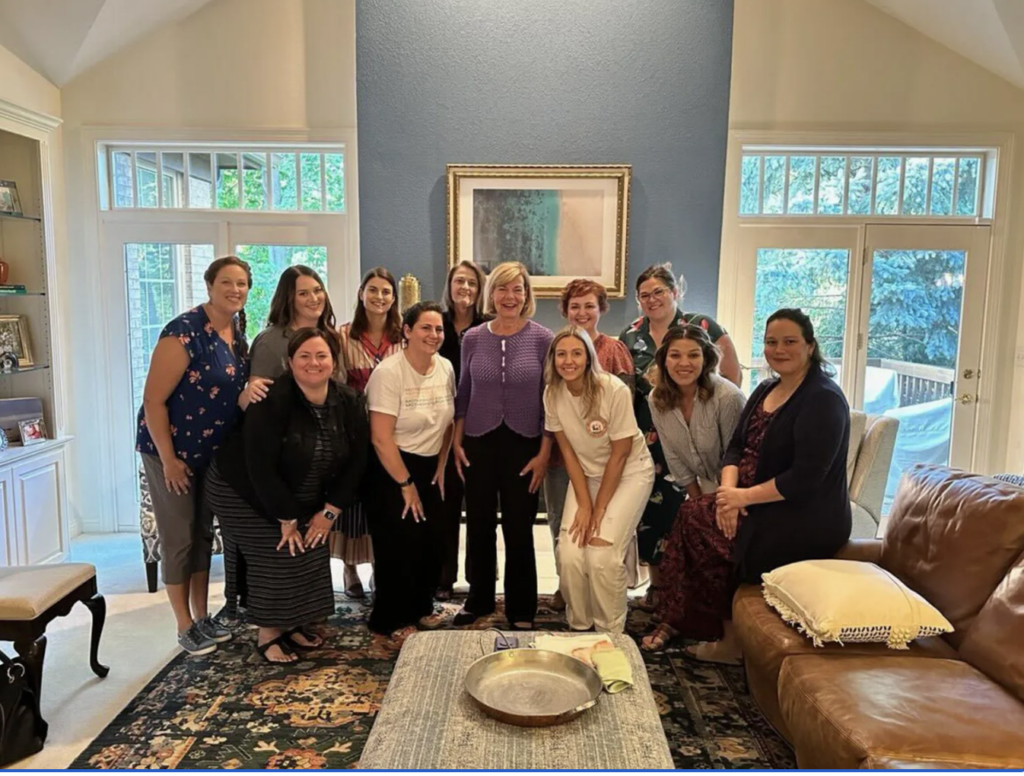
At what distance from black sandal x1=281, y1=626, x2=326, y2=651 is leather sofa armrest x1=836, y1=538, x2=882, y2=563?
6.25 feet

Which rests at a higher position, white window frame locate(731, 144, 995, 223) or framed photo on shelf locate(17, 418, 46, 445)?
white window frame locate(731, 144, 995, 223)

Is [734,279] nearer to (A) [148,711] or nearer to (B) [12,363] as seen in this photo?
(A) [148,711]

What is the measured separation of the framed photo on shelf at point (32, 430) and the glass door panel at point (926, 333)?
446cm

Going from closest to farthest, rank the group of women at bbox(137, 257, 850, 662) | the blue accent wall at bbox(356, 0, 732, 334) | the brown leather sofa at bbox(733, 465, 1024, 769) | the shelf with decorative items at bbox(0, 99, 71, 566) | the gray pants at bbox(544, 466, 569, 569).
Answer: the brown leather sofa at bbox(733, 465, 1024, 769), the group of women at bbox(137, 257, 850, 662), the gray pants at bbox(544, 466, 569, 569), the shelf with decorative items at bbox(0, 99, 71, 566), the blue accent wall at bbox(356, 0, 732, 334)

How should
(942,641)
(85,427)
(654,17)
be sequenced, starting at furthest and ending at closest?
(85,427) → (654,17) → (942,641)

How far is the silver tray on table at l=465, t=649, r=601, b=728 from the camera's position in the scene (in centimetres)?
153

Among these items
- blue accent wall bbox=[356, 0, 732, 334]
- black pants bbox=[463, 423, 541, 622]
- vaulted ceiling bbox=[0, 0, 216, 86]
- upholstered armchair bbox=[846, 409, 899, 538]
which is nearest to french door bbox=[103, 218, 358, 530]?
blue accent wall bbox=[356, 0, 732, 334]

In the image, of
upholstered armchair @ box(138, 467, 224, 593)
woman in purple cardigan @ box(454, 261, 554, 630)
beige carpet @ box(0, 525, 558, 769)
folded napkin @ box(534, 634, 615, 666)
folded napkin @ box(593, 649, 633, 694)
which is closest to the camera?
folded napkin @ box(593, 649, 633, 694)

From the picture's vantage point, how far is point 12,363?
132 inches

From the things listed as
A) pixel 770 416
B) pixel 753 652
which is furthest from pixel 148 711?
pixel 770 416

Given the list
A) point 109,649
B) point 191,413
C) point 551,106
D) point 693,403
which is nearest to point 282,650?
point 109,649

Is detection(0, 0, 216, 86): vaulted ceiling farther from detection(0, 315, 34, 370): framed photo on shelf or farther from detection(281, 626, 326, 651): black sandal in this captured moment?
detection(281, 626, 326, 651): black sandal

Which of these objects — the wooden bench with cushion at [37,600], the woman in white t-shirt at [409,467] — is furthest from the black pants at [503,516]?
the wooden bench with cushion at [37,600]

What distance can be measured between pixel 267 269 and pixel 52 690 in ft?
7.86
